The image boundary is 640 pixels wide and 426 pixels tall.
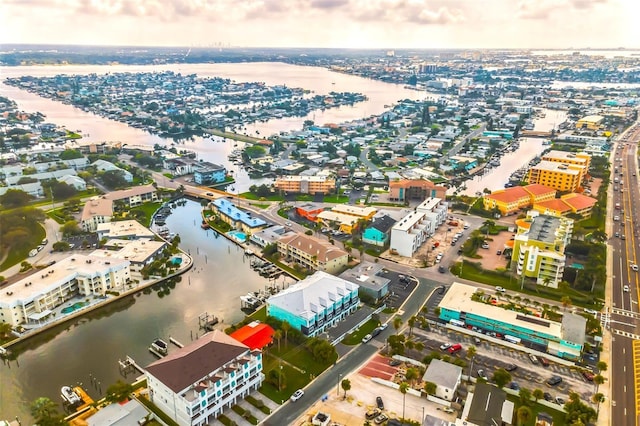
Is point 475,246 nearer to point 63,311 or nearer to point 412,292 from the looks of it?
point 412,292

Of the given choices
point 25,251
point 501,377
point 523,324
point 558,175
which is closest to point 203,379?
point 501,377

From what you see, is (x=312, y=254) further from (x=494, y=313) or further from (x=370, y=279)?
(x=494, y=313)

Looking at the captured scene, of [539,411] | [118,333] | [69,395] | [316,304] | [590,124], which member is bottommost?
[118,333]

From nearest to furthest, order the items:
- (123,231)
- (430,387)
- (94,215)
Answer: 1. (430,387)
2. (123,231)
3. (94,215)

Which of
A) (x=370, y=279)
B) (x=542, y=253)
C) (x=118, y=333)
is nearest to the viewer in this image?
(x=118, y=333)

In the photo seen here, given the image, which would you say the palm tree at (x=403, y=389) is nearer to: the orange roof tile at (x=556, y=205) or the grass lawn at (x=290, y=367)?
the grass lawn at (x=290, y=367)

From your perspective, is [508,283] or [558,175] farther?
[558,175]

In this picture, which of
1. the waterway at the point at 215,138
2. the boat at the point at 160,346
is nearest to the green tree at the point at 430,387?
the boat at the point at 160,346
